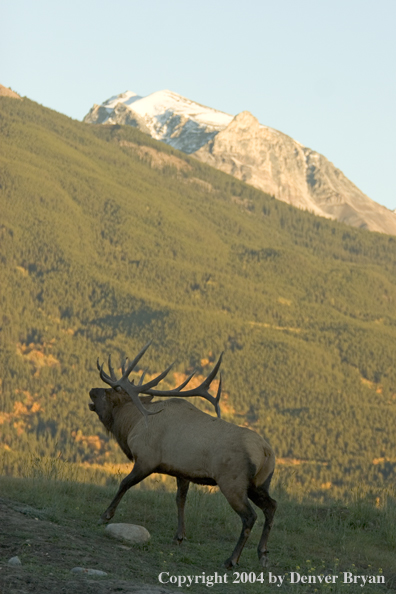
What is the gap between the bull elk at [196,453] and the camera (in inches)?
350

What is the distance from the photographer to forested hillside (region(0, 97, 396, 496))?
364 feet

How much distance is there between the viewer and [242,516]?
8.85 m

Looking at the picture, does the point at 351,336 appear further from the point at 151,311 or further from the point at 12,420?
the point at 12,420

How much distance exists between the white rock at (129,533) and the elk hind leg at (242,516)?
1088mm

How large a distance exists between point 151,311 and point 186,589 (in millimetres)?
149816

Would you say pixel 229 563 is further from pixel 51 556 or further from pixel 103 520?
pixel 51 556

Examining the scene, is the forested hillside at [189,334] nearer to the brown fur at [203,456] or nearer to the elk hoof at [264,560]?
the brown fur at [203,456]

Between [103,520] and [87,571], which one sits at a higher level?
[87,571]

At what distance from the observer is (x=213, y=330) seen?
14762 cm

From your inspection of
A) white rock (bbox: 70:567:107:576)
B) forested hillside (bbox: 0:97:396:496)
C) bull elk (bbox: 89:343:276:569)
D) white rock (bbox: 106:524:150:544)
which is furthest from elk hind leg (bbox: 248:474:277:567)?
forested hillside (bbox: 0:97:396:496)

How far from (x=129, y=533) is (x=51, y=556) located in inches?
65.7

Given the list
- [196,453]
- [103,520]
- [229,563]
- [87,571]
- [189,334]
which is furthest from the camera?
[189,334]

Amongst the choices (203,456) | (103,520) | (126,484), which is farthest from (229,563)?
(103,520)

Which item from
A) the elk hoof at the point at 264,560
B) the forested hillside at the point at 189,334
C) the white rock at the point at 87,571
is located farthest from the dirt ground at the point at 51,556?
the forested hillside at the point at 189,334
